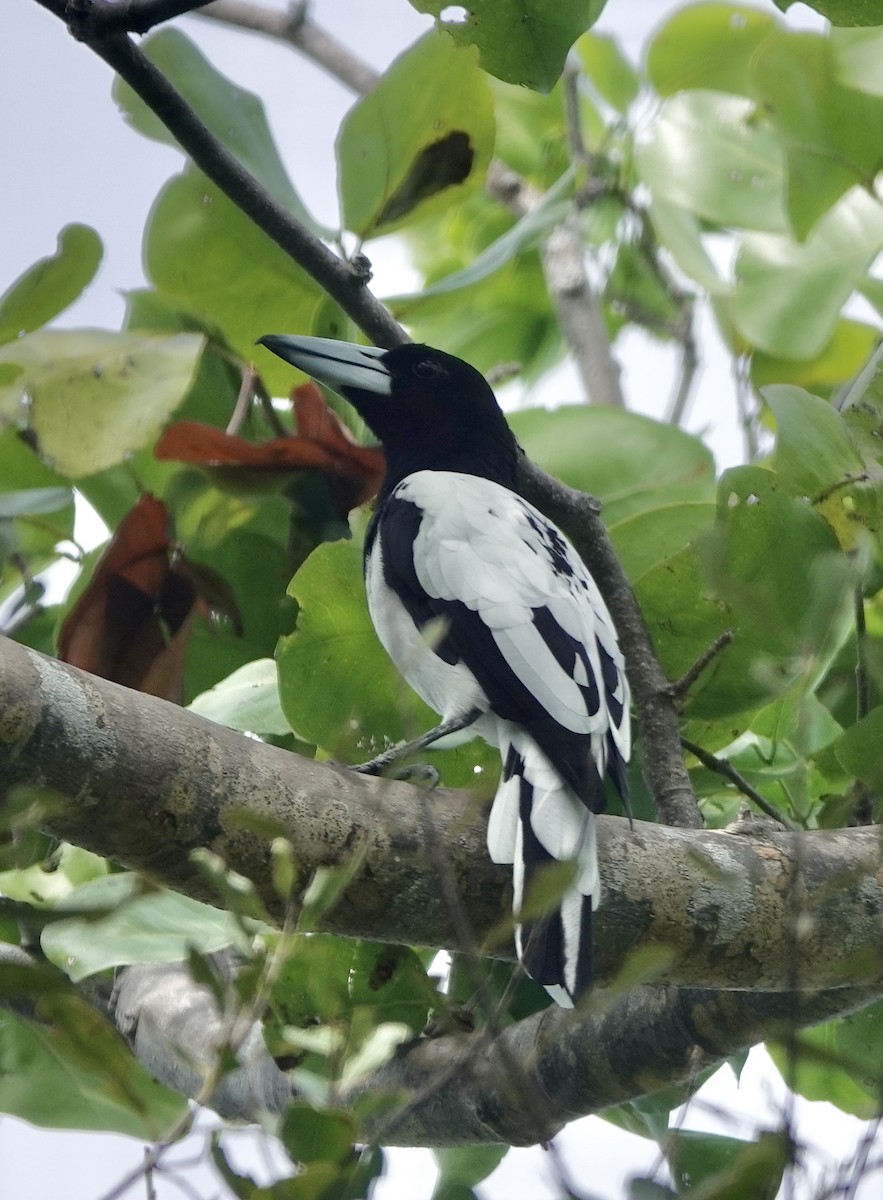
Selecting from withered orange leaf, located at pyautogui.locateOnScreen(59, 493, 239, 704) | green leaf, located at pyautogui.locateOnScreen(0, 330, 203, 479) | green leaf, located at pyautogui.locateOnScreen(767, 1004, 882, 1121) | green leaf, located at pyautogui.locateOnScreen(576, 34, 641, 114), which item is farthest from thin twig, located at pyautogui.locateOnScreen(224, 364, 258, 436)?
green leaf, located at pyautogui.locateOnScreen(576, 34, 641, 114)

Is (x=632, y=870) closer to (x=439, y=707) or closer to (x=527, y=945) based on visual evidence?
(x=527, y=945)

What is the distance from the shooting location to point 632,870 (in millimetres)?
1608

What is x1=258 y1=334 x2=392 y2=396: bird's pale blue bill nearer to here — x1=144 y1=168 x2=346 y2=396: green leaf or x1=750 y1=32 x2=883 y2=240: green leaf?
x1=144 y1=168 x2=346 y2=396: green leaf

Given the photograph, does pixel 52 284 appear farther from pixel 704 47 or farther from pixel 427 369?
pixel 704 47

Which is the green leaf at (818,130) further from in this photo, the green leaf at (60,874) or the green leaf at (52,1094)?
the green leaf at (52,1094)

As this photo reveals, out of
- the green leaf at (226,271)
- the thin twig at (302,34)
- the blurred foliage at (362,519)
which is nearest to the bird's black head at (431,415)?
Result: the blurred foliage at (362,519)

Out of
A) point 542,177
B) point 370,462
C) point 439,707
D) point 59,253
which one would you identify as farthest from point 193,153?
point 542,177

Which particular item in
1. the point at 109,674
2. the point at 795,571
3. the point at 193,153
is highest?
the point at 193,153

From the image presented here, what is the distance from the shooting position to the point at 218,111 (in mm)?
2301

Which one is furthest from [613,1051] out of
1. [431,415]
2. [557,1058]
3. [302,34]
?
[302,34]

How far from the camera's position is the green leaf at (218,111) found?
2.28m

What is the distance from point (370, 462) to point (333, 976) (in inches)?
29.3

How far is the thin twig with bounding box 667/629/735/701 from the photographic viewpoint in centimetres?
193

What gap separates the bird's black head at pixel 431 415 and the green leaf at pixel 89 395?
2.27 feet
